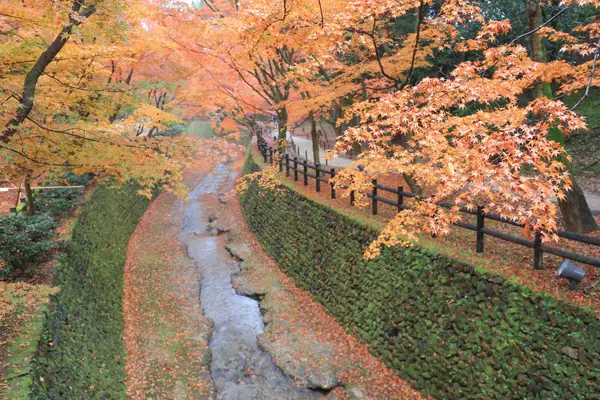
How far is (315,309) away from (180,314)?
3.93 meters

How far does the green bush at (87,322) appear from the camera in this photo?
21.0 feet

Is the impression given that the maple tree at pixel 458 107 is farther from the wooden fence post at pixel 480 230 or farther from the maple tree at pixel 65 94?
the maple tree at pixel 65 94

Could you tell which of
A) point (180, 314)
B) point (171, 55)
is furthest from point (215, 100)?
point (180, 314)

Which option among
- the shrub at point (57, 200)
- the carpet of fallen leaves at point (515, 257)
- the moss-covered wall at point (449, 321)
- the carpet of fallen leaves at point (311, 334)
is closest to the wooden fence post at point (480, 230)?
the carpet of fallen leaves at point (515, 257)

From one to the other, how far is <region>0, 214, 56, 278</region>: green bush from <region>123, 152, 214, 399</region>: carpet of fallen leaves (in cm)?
304

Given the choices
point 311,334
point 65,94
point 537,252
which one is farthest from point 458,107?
point 65,94

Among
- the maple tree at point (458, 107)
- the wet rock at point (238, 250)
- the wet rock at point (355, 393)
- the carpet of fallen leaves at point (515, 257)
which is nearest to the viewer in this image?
the maple tree at point (458, 107)

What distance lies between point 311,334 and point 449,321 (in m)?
4.12

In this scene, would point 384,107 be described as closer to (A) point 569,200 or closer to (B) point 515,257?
(B) point 515,257

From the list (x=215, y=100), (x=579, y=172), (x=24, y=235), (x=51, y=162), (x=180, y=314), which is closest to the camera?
(x=51, y=162)

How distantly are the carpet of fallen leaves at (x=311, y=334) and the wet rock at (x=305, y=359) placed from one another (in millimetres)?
25

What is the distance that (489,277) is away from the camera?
22.1ft

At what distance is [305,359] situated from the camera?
30.7 ft

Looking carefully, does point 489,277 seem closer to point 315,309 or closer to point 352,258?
point 352,258
